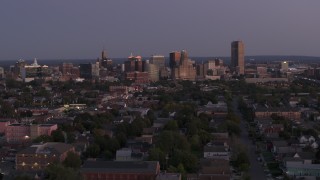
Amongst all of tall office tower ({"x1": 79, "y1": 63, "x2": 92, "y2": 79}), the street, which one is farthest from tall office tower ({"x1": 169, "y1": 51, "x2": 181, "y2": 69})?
the street

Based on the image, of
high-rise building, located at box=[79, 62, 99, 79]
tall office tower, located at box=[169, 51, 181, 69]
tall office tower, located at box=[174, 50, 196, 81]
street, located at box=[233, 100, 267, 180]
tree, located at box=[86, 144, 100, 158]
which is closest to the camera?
street, located at box=[233, 100, 267, 180]

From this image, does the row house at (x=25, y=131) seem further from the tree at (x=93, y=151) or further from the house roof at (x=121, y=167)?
the house roof at (x=121, y=167)

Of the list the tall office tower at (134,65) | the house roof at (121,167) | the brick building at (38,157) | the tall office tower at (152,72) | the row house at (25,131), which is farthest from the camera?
the tall office tower at (134,65)

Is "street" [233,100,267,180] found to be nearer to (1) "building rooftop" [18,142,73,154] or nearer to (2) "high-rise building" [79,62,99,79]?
(1) "building rooftop" [18,142,73,154]

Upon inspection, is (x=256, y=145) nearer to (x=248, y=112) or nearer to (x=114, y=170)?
(x=114, y=170)

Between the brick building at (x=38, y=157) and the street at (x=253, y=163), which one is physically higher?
the brick building at (x=38, y=157)

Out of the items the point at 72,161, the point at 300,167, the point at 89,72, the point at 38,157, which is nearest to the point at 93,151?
the point at 38,157

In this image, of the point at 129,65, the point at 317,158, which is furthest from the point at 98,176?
the point at 129,65

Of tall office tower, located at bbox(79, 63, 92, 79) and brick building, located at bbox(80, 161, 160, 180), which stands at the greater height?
tall office tower, located at bbox(79, 63, 92, 79)

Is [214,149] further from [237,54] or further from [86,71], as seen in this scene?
[237,54]

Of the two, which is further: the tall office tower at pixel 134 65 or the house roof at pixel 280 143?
the tall office tower at pixel 134 65

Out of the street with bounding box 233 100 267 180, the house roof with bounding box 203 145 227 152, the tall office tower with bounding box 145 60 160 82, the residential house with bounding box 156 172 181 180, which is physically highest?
the tall office tower with bounding box 145 60 160 82

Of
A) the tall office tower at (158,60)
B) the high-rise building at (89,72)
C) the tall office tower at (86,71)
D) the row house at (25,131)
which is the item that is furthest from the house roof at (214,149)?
the tall office tower at (158,60)
